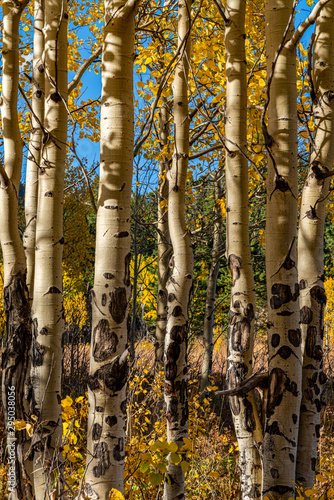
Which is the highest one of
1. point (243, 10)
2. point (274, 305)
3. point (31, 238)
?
point (243, 10)

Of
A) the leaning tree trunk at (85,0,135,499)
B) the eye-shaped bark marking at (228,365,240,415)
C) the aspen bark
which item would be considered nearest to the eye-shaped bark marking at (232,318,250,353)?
the eye-shaped bark marking at (228,365,240,415)

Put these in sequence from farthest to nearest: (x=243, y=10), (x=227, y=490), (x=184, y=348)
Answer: (x=227, y=490)
(x=184, y=348)
(x=243, y=10)

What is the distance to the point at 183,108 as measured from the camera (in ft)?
9.50

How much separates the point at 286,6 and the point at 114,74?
98 centimetres

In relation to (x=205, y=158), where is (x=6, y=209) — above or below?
below

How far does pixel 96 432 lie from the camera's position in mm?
1586

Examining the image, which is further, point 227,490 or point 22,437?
point 227,490

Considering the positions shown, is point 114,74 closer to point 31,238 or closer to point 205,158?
point 31,238

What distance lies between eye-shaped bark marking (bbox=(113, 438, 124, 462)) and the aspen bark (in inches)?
53.4

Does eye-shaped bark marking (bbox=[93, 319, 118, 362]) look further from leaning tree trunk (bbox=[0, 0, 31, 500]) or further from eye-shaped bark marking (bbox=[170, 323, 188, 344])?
eye-shaped bark marking (bbox=[170, 323, 188, 344])

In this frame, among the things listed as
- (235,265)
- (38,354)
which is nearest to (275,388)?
(235,265)

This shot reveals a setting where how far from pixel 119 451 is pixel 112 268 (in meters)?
0.73

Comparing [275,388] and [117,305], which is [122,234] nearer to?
[117,305]

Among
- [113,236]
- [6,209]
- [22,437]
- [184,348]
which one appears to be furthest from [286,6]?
[22,437]
